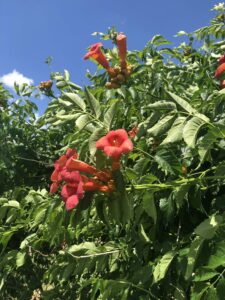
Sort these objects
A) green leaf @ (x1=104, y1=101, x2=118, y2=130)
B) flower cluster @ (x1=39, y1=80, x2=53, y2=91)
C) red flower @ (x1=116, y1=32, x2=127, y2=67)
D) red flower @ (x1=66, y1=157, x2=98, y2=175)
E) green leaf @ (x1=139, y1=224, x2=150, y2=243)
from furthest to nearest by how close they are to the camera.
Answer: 1. flower cluster @ (x1=39, y1=80, x2=53, y2=91)
2. red flower @ (x1=116, y1=32, x2=127, y2=67)
3. green leaf @ (x1=139, y1=224, x2=150, y2=243)
4. green leaf @ (x1=104, y1=101, x2=118, y2=130)
5. red flower @ (x1=66, y1=157, x2=98, y2=175)

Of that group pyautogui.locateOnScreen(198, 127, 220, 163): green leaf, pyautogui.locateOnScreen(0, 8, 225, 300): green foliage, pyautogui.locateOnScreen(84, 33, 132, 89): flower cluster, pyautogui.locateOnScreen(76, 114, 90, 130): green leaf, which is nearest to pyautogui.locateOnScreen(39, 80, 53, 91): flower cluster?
pyautogui.locateOnScreen(0, 8, 225, 300): green foliage

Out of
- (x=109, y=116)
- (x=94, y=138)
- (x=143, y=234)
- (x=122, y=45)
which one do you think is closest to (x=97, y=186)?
(x=94, y=138)

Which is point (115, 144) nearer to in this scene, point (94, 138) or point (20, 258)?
point (94, 138)

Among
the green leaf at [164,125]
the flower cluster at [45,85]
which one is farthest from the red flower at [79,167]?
the flower cluster at [45,85]

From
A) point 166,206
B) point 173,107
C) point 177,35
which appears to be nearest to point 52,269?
point 166,206

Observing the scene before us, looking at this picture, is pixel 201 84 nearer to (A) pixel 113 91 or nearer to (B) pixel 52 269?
(A) pixel 113 91

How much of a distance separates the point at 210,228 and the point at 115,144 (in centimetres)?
Answer: 50

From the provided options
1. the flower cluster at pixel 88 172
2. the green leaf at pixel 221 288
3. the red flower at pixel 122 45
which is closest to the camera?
the green leaf at pixel 221 288

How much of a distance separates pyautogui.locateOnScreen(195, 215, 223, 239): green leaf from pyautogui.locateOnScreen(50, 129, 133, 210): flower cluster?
39cm

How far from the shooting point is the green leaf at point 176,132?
5.86 ft

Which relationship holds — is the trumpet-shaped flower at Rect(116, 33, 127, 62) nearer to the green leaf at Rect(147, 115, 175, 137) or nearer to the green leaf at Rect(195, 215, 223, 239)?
the green leaf at Rect(147, 115, 175, 137)

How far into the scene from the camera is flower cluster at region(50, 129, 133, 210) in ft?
5.51

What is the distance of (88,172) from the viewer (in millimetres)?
1825

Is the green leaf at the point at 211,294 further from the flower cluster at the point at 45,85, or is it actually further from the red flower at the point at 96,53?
the flower cluster at the point at 45,85
